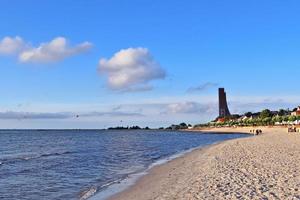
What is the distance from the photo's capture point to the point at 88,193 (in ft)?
60.4

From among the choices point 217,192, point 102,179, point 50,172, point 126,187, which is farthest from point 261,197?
point 50,172

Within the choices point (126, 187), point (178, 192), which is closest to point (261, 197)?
point (178, 192)

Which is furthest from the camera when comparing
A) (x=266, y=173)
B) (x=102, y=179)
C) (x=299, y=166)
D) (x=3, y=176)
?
(x=3, y=176)

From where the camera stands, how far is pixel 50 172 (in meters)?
27.8

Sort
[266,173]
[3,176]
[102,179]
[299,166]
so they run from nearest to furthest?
1. [266,173]
2. [299,166]
3. [102,179]
4. [3,176]

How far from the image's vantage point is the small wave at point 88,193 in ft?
57.4

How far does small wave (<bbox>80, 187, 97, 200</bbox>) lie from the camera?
17.5m

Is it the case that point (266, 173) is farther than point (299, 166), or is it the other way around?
point (299, 166)

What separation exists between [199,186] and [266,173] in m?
4.22

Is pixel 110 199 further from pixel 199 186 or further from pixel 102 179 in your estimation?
pixel 102 179

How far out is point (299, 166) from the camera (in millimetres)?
21875

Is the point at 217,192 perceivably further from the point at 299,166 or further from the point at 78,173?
the point at 78,173

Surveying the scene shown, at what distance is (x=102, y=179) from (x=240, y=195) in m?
Answer: 11.3

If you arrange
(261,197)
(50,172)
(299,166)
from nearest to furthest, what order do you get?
(261,197)
(299,166)
(50,172)
